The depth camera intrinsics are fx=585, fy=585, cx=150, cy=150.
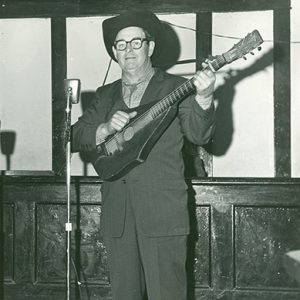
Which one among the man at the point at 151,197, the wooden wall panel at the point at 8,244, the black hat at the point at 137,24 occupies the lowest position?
the wooden wall panel at the point at 8,244

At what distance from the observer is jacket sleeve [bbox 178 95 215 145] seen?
2.84 m

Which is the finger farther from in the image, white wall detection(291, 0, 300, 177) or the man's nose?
white wall detection(291, 0, 300, 177)

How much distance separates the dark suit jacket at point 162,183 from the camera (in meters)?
2.85

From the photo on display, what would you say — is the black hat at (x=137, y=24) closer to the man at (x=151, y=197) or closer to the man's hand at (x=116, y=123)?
the man at (x=151, y=197)

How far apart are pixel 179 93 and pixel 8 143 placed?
2639mm

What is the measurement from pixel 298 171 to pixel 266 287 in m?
1.05

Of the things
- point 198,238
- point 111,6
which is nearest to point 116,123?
point 198,238

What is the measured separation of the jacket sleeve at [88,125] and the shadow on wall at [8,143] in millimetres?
2018

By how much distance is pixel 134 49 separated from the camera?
308 cm

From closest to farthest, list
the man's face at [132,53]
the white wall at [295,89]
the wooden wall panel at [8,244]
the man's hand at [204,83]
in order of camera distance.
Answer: the man's hand at [204,83] → the man's face at [132,53] → the wooden wall panel at [8,244] → the white wall at [295,89]

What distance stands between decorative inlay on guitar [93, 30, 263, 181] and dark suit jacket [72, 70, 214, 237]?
0.04 metres

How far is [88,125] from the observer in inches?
127

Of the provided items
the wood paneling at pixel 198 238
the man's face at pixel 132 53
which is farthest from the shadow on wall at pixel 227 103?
the man's face at pixel 132 53

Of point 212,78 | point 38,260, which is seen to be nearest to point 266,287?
point 38,260
